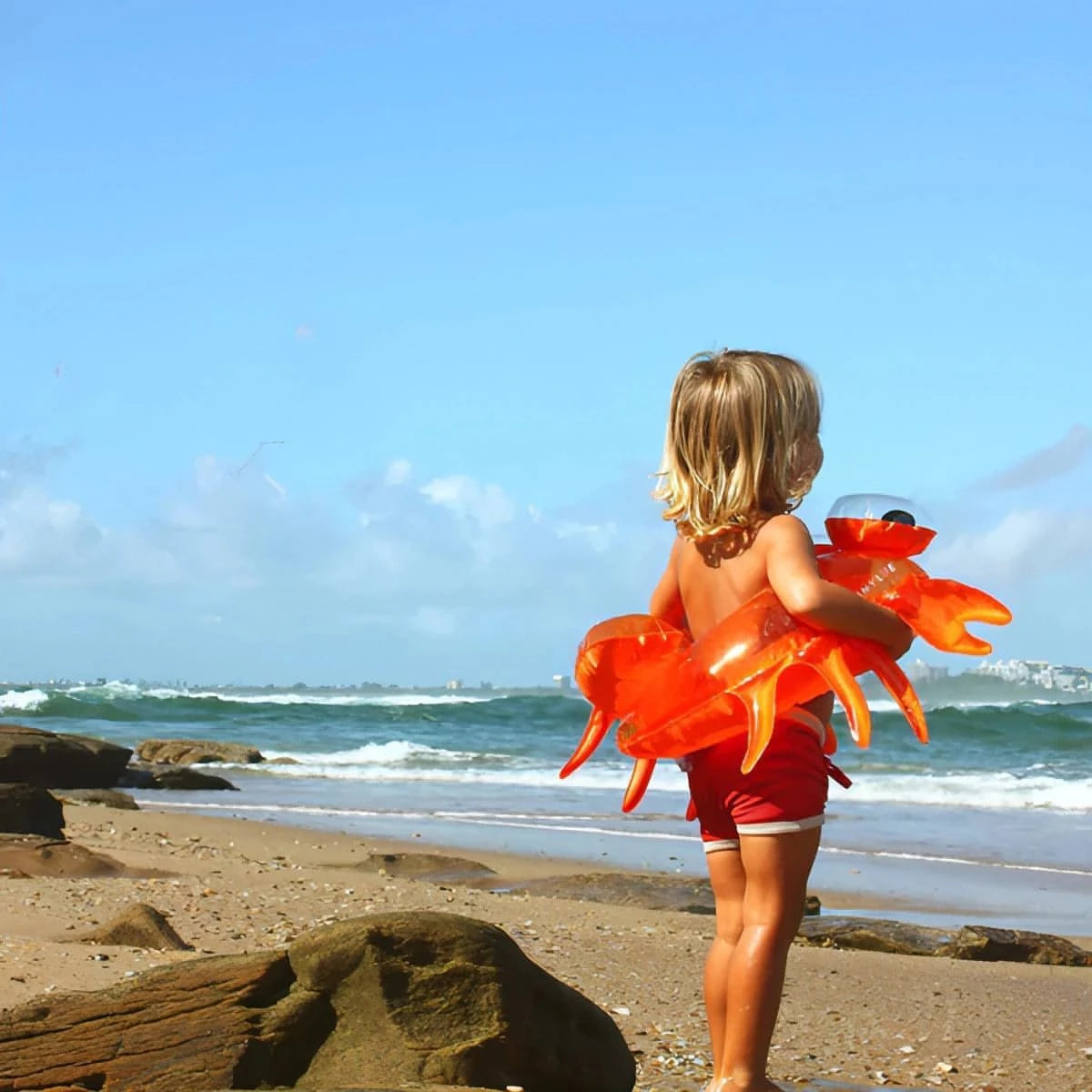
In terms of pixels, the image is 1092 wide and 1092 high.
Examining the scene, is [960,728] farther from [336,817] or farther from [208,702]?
[208,702]

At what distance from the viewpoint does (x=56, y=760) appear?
18.2 m

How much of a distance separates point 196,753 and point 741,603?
2539cm

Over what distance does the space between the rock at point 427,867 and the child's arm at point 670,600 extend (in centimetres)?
683

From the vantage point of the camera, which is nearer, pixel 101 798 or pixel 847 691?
pixel 847 691

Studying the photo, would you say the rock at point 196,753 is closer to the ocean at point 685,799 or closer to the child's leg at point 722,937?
the ocean at point 685,799

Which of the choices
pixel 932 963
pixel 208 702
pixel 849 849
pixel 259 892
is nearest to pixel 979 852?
pixel 849 849

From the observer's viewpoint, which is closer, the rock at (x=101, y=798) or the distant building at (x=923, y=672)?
the distant building at (x=923, y=672)

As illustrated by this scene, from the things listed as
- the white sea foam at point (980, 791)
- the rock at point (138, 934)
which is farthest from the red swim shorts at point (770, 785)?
the white sea foam at point (980, 791)

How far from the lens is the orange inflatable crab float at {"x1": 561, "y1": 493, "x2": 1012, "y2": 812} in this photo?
3.73 meters

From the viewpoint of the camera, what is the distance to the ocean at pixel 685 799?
38.2 ft

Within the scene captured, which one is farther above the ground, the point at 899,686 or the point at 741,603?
the point at 741,603

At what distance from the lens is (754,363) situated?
3.81 meters

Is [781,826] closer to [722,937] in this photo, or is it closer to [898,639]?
[722,937]

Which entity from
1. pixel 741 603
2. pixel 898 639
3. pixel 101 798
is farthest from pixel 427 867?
pixel 898 639
